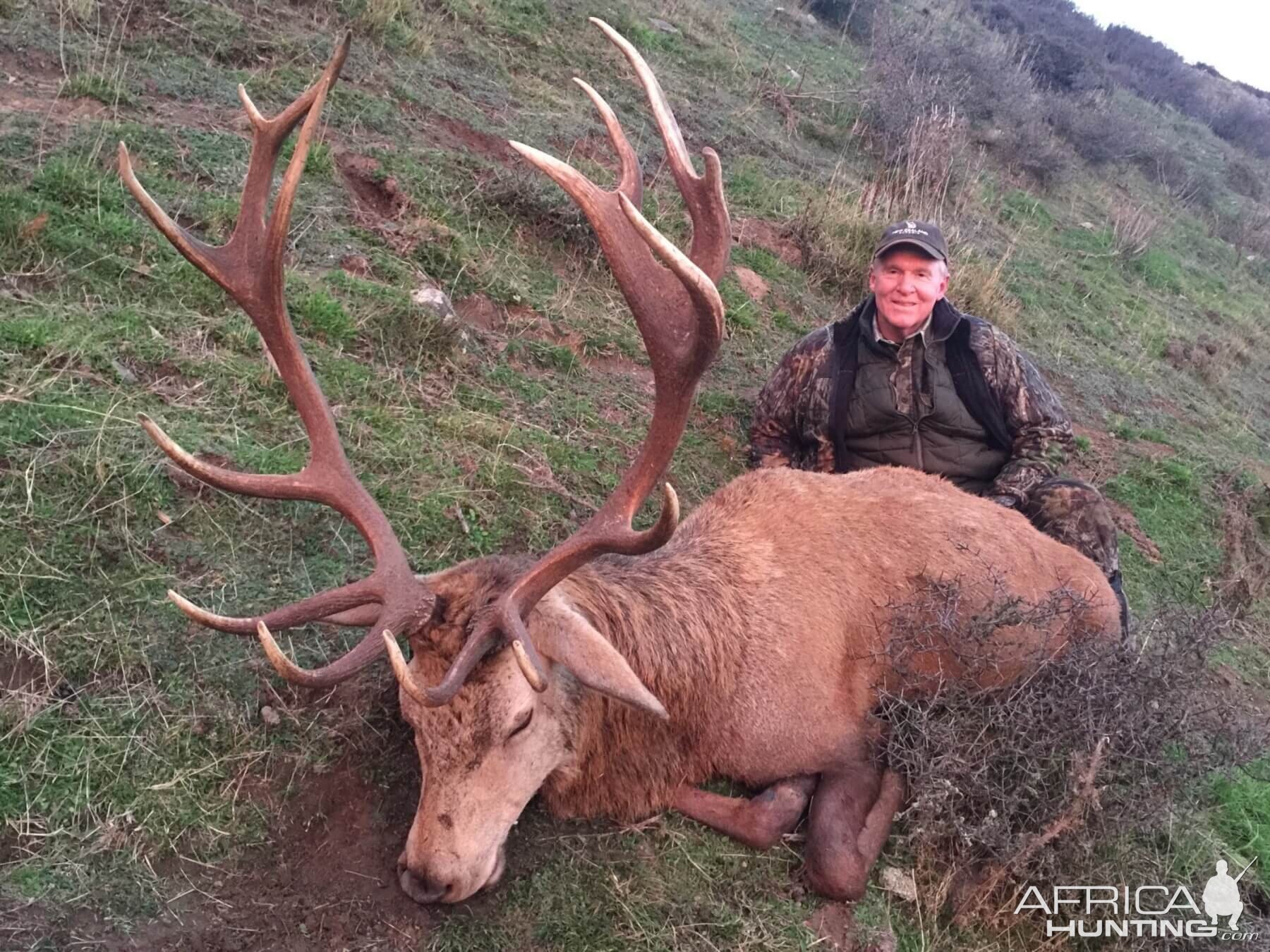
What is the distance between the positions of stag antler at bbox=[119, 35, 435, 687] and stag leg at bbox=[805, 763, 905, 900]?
5.44 ft

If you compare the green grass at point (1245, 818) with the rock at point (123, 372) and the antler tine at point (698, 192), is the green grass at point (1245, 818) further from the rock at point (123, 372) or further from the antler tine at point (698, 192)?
the rock at point (123, 372)

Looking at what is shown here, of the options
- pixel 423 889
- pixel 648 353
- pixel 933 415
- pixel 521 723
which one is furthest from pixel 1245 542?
pixel 423 889

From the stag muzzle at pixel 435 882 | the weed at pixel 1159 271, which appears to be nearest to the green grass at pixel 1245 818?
the stag muzzle at pixel 435 882

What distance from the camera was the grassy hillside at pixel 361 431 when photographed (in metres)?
2.83

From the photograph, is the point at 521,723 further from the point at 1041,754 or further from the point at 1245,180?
the point at 1245,180

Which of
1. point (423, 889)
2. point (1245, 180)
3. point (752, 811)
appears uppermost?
point (1245, 180)

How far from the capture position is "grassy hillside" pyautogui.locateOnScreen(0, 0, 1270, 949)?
9.29 ft

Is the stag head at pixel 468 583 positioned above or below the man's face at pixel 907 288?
below

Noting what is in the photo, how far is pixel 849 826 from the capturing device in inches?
131

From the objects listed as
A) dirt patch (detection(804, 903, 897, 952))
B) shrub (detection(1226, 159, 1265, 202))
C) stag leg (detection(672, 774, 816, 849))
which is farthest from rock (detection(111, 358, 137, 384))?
shrub (detection(1226, 159, 1265, 202))

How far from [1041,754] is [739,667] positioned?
44.3 inches

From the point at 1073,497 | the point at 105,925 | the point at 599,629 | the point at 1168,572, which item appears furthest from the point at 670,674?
the point at 1168,572

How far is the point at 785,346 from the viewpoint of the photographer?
7195 mm

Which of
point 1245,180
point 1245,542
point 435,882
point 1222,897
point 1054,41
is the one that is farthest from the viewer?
point 1245,180
